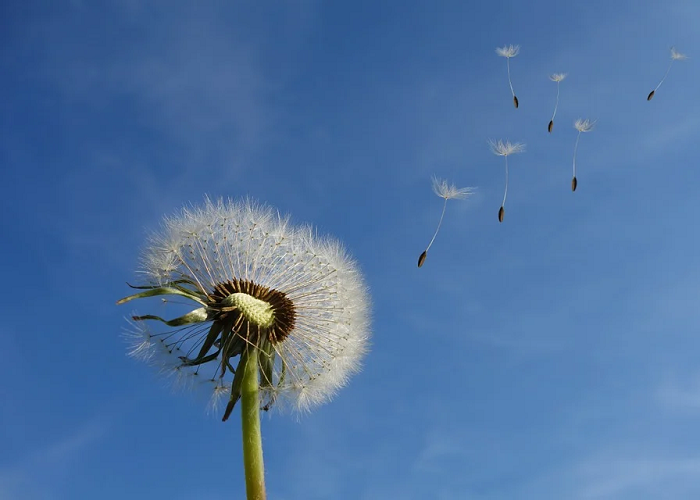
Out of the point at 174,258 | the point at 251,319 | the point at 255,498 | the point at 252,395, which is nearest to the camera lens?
the point at 255,498

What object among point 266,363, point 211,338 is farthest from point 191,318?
point 266,363

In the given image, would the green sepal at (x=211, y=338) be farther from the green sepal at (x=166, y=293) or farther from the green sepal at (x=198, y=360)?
the green sepal at (x=166, y=293)

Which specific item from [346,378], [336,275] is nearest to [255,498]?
[346,378]

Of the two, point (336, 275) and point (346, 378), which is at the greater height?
point (336, 275)

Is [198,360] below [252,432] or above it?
above

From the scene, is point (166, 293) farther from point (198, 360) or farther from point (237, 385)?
point (237, 385)

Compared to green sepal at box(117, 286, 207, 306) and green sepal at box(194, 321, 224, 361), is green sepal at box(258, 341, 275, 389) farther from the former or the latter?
green sepal at box(117, 286, 207, 306)

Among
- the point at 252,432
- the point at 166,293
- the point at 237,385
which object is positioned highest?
the point at 166,293

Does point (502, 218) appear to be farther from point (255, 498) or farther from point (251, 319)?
point (255, 498)
